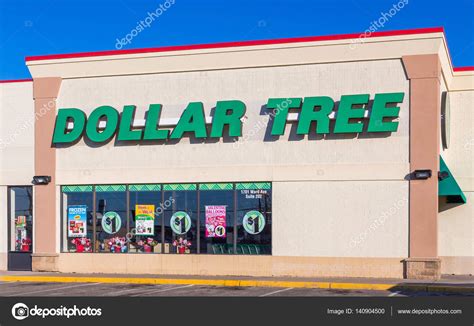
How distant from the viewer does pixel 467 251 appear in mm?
22766

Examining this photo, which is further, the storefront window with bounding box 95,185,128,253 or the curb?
the storefront window with bounding box 95,185,128,253

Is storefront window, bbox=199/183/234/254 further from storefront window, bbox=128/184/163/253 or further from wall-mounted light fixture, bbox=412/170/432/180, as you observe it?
wall-mounted light fixture, bbox=412/170/432/180

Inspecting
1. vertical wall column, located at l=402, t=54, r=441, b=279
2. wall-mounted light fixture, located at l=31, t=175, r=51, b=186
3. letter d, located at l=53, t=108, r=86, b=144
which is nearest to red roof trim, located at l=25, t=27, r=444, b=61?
vertical wall column, located at l=402, t=54, r=441, b=279

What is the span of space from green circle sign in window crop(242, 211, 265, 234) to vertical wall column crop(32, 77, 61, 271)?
6.68 metres

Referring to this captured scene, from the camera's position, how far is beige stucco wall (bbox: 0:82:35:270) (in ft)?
79.4

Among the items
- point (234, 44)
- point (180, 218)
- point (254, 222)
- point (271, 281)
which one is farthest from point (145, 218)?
point (234, 44)

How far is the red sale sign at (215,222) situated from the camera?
22547 mm

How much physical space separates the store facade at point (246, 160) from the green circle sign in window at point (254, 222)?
37mm

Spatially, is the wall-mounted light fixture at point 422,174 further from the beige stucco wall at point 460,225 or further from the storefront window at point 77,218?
the storefront window at point 77,218

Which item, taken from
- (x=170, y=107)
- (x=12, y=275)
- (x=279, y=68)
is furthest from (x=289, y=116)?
(x=12, y=275)

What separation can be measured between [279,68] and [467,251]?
8554 mm

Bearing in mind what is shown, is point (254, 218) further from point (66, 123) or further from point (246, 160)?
point (66, 123)

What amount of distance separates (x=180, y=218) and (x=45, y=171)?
505 centimetres
